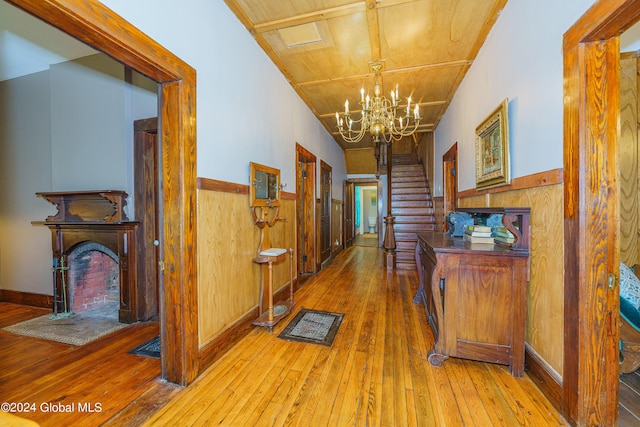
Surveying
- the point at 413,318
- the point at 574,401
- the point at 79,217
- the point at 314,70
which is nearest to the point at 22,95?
the point at 79,217

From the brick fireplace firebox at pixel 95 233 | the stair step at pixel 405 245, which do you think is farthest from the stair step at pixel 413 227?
the brick fireplace firebox at pixel 95 233

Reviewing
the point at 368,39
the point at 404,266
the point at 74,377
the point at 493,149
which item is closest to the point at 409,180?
the point at 404,266

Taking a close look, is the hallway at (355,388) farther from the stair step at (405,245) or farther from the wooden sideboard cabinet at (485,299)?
the stair step at (405,245)

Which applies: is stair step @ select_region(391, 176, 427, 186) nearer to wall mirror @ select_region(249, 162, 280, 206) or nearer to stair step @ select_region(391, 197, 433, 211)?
stair step @ select_region(391, 197, 433, 211)

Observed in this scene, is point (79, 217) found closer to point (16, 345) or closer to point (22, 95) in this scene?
point (16, 345)

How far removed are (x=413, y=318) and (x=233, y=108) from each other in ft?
9.35

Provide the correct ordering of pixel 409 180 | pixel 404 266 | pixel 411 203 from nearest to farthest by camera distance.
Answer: pixel 404 266
pixel 411 203
pixel 409 180

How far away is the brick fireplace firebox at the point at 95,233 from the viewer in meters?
2.75

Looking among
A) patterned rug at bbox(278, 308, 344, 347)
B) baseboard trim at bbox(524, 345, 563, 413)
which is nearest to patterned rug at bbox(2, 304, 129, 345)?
patterned rug at bbox(278, 308, 344, 347)

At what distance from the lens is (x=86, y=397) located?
1.62 metres

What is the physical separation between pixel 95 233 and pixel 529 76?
14.5ft

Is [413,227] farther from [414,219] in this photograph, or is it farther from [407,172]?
[407,172]

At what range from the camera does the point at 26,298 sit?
3.26m

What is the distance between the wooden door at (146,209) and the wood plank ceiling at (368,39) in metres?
1.67
